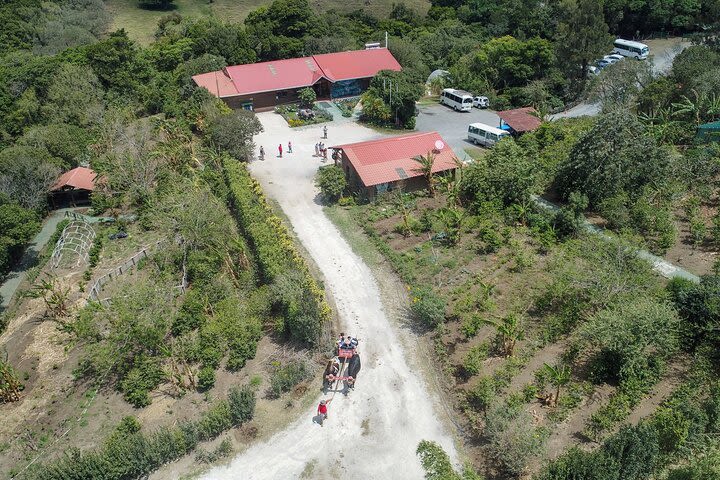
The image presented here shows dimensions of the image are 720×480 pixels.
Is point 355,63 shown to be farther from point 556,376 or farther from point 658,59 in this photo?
point 556,376

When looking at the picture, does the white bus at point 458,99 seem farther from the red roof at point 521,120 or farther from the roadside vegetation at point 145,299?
the roadside vegetation at point 145,299

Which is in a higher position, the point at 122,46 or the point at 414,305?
the point at 122,46

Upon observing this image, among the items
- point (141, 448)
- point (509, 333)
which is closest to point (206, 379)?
point (141, 448)

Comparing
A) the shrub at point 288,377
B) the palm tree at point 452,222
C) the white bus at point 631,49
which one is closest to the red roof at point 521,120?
the palm tree at point 452,222

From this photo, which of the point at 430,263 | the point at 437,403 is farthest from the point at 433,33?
the point at 437,403

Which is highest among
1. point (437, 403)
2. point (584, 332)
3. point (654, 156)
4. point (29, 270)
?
point (654, 156)

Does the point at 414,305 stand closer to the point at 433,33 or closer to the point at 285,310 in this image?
the point at 285,310
